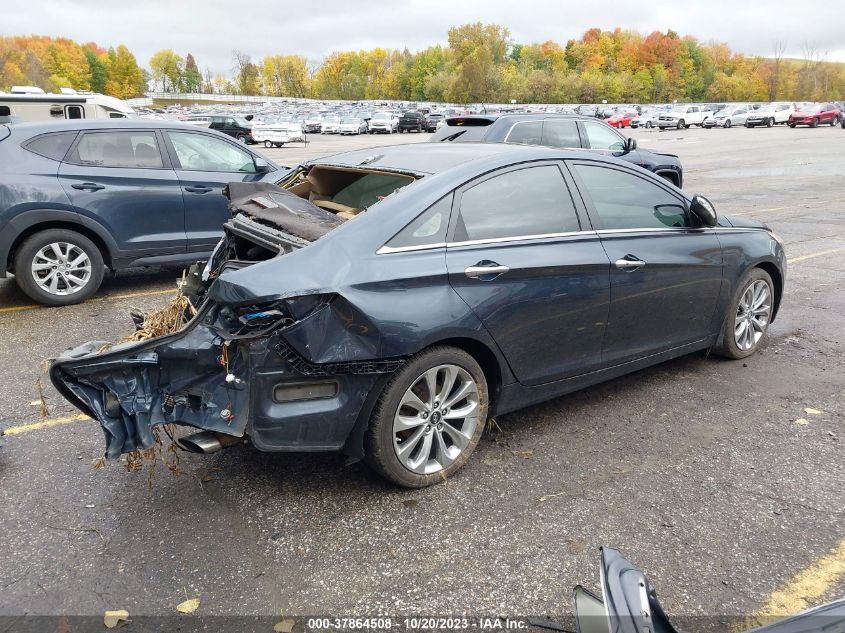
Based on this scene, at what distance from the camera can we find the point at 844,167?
21.0 metres

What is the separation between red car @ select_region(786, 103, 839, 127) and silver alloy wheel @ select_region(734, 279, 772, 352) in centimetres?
5119

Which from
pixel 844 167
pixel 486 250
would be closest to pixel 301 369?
pixel 486 250

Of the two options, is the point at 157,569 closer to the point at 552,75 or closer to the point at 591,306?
the point at 591,306

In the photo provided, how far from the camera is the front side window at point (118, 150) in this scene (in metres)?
6.79

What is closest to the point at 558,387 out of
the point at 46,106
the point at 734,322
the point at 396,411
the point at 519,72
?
the point at 396,411

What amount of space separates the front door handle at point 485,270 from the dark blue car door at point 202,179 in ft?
15.3

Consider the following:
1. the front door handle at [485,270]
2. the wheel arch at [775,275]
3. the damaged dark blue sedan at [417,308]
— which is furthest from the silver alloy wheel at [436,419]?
the wheel arch at [775,275]

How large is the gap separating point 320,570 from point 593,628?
1513 millimetres

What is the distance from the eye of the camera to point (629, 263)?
401 cm

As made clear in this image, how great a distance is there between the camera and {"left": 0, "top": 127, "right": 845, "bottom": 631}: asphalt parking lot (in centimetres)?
275

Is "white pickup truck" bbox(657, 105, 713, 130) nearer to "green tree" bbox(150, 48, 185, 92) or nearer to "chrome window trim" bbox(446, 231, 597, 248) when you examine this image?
"chrome window trim" bbox(446, 231, 597, 248)

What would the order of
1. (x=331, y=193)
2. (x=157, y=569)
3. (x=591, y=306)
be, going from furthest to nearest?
(x=331, y=193) < (x=591, y=306) < (x=157, y=569)

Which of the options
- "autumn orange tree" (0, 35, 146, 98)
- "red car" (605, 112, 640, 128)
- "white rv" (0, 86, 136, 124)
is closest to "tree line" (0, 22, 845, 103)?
"autumn orange tree" (0, 35, 146, 98)

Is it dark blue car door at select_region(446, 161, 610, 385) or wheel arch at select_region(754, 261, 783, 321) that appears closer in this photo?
dark blue car door at select_region(446, 161, 610, 385)
